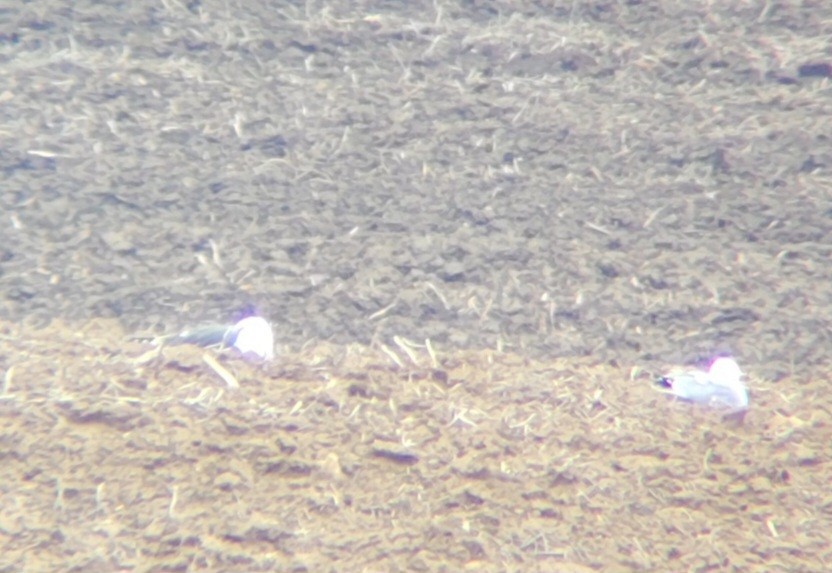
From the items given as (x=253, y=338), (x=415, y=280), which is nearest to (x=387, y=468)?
(x=253, y=338)

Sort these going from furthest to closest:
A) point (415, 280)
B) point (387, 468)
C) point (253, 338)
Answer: point (415, 280)
point (253, 338)
point (387, 468)

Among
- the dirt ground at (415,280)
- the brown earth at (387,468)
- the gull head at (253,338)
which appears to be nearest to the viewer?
the brown earth at (387,468)

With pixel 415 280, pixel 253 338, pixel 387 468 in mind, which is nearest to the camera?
pixel 387 468

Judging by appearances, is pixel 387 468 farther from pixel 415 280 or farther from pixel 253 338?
pixel 415 280

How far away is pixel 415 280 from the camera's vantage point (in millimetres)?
3992

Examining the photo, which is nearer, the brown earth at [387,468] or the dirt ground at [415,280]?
the brown earth at [387,468]

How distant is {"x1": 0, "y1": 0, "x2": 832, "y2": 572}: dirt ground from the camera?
2.82 m

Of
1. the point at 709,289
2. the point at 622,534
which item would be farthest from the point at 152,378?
the point at 709,289

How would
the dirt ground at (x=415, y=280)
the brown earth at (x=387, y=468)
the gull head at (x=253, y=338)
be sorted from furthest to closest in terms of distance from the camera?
the gull head at (x=253, y=338) → the dirt ground at (x=415, y=280) → the brown earth at (x=387, y=468)

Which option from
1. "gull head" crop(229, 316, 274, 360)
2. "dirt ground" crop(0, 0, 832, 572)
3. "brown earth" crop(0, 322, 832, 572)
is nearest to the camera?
"brown earth" crop(0, 322, 832, 572)

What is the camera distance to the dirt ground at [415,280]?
282 cm

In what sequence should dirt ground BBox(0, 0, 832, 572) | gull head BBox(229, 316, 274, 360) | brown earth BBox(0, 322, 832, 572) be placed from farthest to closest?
1. gull head BBox(229, 316, 274, 360)
2. dirt ground BBox(0, 0, 832, 572)
3. brown earth BBox(0, 322, 832, 572)

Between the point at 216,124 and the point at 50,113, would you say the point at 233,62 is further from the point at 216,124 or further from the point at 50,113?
the point at 50,113

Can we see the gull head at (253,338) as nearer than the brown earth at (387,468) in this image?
No
